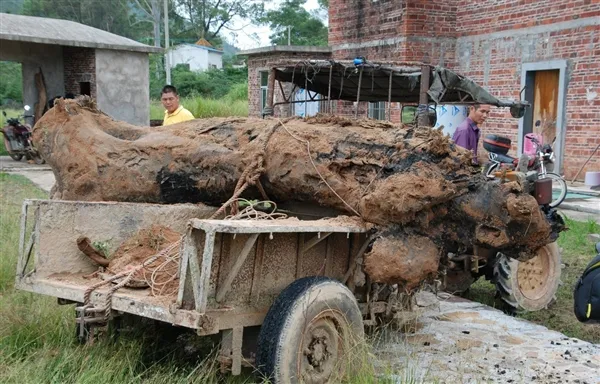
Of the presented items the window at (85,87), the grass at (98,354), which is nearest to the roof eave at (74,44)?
the window at (85,87)

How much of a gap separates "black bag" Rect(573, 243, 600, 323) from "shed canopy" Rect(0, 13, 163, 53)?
18.0m

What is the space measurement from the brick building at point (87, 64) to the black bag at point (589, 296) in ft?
59.9

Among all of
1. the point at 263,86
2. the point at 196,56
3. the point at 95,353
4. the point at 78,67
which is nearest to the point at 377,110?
the point at 263,86

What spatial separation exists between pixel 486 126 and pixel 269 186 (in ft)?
42.2

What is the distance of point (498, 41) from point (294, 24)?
1570 inches

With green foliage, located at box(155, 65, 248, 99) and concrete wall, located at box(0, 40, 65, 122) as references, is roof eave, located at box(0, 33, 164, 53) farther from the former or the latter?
green foliage, located at box(155, 65, 248, 99)

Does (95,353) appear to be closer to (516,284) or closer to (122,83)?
(516,284)

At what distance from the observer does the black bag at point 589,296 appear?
4.65 meters

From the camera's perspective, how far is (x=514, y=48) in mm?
16516

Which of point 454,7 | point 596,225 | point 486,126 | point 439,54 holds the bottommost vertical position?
point 596,225

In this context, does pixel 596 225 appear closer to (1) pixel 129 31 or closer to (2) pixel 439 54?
(2) pixel 439 54

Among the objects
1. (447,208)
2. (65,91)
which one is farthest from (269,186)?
(65,91)

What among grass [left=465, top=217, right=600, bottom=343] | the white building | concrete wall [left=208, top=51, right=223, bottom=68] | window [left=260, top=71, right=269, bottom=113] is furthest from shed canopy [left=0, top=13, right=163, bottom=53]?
concrete wall [left=208, top=51, right=223, bottom=68]

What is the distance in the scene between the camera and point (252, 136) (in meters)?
5.54
